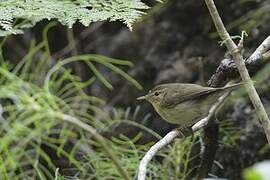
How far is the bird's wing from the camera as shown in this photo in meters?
2.72

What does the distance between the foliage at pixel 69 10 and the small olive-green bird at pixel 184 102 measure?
0.49 meters

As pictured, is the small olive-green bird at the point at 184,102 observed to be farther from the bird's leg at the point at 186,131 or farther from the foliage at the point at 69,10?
the foliage at the point at 69,10

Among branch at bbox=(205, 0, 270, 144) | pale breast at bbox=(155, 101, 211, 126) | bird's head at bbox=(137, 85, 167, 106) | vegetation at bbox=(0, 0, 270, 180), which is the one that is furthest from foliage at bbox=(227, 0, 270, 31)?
branch at bbox=(205, 0, 270, 144)

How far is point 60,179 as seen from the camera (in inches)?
103

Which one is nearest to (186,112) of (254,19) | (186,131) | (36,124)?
(186,131)

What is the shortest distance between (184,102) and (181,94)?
0.15 feet

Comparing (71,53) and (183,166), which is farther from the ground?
(71,53)

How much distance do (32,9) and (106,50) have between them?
6.68 feet

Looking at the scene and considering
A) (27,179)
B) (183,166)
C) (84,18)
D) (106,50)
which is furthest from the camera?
(106,50)

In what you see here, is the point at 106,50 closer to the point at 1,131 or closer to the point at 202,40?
the point at 202,40

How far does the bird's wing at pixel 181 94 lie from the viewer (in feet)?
8.91

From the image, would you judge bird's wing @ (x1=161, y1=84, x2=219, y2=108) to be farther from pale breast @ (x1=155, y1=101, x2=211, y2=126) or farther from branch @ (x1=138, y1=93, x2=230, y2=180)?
branch @ (x1=138, y1=93, x2=230, y2=180)

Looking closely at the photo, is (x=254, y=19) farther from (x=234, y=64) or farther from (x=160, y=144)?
(x=160, y=144)

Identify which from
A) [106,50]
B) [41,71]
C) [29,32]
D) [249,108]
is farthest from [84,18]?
[29,32]
